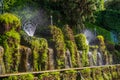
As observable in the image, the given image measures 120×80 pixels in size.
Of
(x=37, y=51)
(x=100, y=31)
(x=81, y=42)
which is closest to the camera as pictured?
(x=37, y=51)

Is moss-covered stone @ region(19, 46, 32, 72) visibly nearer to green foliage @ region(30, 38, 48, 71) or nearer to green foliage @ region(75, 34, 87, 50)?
green foliage @ region(30, 38, 48, 71)

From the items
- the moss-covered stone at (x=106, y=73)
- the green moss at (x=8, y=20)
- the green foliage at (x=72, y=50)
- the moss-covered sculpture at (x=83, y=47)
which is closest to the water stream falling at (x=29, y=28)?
the moss-covered sculpture at (x=83, y=47)

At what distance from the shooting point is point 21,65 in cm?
1317

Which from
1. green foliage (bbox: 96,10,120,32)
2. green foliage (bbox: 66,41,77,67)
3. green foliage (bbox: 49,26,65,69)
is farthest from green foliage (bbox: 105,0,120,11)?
green foliage (bbox: 49,26,65,69)

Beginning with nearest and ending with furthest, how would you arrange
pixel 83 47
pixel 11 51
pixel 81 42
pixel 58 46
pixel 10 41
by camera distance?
pixel 11 51
pixel 10 41
pixel 58 46
pixel 83 47
pixel 81 42

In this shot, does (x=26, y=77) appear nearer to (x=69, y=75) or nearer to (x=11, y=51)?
(x=11, y=51)

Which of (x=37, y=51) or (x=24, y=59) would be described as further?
(x=37, y=51)

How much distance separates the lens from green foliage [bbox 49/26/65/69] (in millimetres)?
15797

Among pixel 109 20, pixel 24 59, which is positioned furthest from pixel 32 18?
pixel 109 20

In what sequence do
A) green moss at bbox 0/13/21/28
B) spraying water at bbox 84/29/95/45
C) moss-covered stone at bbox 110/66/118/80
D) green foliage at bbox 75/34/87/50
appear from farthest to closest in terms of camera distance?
spraying water at bbox 84/29/95/45, moss-covered stone at bbox 110/66/118/80, green foliage at bbox 75/34/87/50, green moss at bbox 0/13/21/28

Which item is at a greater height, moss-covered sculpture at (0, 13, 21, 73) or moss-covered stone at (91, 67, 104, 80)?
moss-covered sculpture at (0, 13, 21, 73)

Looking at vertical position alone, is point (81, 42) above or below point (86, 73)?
above

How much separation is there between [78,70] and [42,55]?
2751mm

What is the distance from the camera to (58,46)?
16.0 m
